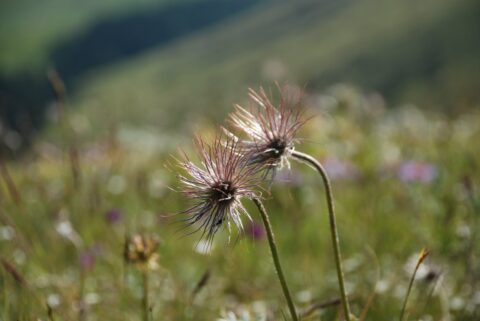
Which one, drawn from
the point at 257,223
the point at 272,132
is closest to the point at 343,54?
the point at 257,223

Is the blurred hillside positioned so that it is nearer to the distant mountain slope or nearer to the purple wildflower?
the distant mountain slope

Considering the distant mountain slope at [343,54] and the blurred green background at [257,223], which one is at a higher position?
the distant mountain slope at [343,54]

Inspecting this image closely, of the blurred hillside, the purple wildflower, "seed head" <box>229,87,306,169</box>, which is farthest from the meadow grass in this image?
the blurred hillside

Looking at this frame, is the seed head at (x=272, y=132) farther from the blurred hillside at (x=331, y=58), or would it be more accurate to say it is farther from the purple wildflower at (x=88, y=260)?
the blurred hillside at (x=331, y=58)

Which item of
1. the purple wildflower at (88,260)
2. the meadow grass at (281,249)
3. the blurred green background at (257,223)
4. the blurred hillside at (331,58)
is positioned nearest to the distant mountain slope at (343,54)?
the blurred hillside at (331,58)

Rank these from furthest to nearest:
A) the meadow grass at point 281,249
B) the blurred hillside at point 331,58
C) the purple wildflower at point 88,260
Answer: the blurred hillside at point 331,58 → the purple wildflower at point 88,260 → the meadow grass at point 281,249

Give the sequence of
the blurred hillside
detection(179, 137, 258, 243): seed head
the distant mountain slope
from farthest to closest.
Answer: the blurred hillside → the distant mountain slope → detection(179, 137, 258, 243): seed head

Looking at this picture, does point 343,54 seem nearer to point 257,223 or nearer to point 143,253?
point 257,223
